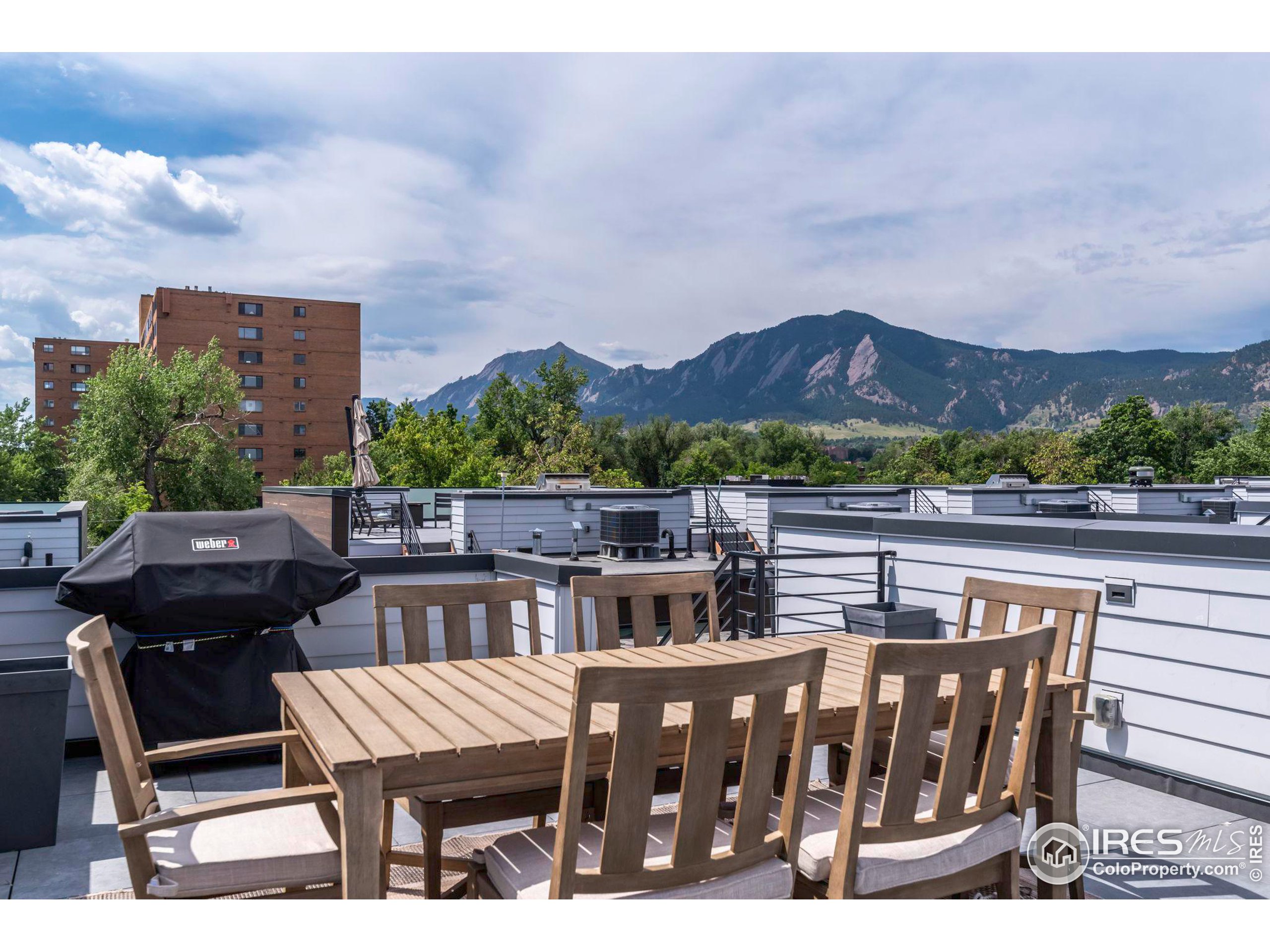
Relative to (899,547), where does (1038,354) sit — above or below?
above

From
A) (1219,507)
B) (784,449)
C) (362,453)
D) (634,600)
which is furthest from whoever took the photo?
(784,449)

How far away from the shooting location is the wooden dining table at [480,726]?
6.14 feet

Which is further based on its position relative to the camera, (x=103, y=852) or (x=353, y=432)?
(x=353, y=432)

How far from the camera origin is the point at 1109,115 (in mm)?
18297

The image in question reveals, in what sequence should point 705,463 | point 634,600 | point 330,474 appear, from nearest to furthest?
point 634,600
point 330,474
point 705,463

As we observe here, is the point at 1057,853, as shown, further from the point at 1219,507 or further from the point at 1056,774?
the point at 1219,507

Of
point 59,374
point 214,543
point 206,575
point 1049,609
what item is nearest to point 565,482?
point 214,543

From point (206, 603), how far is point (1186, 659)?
441 cm

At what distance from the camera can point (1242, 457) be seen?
46.4 metres

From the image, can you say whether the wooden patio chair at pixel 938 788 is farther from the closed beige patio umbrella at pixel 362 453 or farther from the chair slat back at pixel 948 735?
the closed beige patio umbrella at pixel 362 453

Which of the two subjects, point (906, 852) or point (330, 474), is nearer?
point (906, 852)

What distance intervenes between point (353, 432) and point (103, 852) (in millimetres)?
11577
